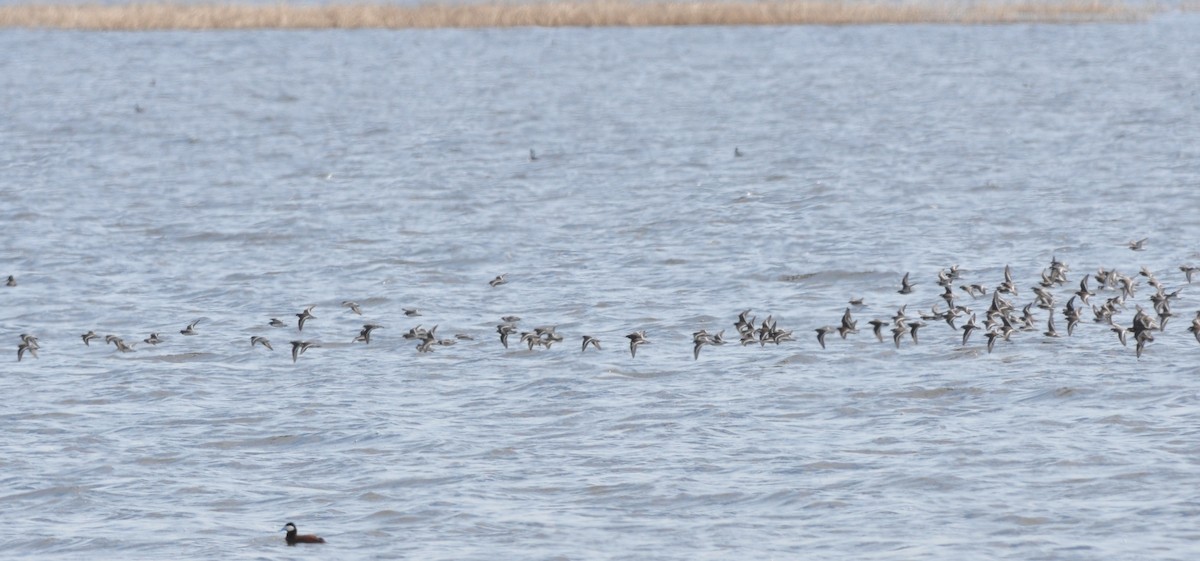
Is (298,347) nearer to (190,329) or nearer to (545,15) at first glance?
(190,329)

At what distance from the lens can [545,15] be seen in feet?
241

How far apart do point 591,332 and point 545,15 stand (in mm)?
50766

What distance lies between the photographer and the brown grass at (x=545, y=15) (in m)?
72.0

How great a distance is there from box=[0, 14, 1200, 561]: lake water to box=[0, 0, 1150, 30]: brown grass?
14606mm

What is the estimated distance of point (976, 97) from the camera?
58.0m

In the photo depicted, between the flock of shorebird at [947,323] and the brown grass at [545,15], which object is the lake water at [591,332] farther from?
the brown grass at [545,15]

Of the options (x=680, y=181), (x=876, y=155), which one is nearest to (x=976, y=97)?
(x=876, y=155)

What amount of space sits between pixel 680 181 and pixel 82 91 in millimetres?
30677

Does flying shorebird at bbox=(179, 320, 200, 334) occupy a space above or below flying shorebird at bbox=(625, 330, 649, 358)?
above

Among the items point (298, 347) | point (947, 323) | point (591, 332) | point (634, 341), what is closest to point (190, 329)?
point (298, 347)

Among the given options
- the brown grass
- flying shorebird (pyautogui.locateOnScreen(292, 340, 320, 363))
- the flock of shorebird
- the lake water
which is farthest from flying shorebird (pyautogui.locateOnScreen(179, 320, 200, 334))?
the brown grass

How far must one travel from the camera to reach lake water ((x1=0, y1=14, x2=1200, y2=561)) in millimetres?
15867

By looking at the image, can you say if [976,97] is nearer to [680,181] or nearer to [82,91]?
[680,181]

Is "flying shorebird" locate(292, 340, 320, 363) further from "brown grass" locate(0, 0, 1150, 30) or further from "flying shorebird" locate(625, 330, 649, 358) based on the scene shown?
"brown grass" locate(0, 0, 1150, 30)
